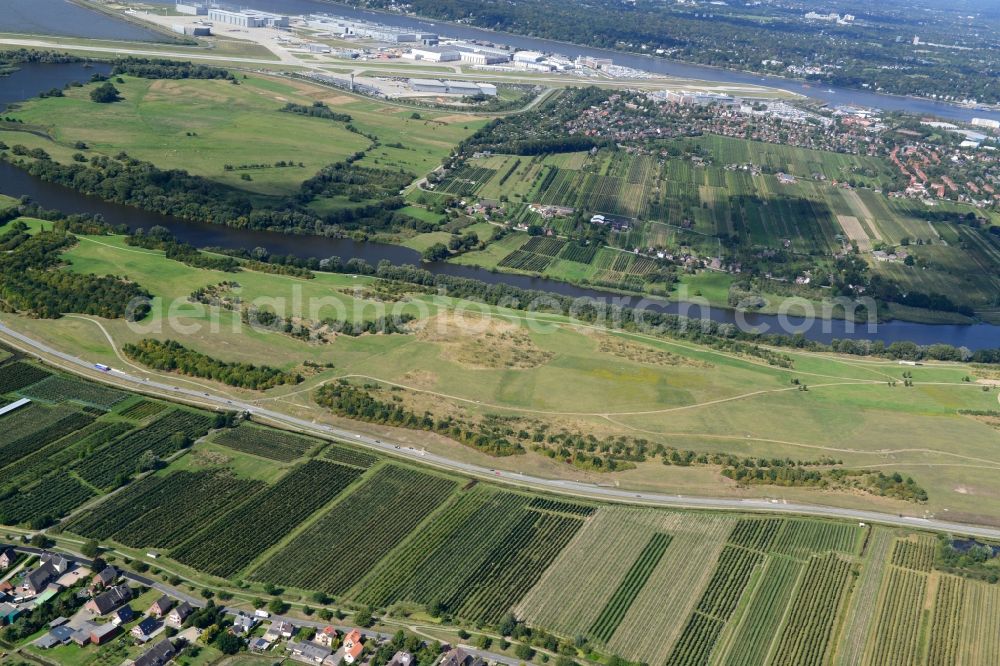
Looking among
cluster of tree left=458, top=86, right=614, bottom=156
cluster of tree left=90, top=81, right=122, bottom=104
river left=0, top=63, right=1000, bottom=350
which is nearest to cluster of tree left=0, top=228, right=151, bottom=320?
river left=0, top=63, right=1000, bottom=350

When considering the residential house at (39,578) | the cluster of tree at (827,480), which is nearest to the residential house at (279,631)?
the residential house at (39,578)

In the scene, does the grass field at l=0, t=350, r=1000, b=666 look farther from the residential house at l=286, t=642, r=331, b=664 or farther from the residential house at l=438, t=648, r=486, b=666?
the residential house at l=286, t=642, r=331, b=664

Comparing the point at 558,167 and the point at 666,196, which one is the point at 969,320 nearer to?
the point at 666,196

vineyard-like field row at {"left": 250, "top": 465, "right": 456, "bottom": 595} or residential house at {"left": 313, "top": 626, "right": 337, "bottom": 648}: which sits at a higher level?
vineyard-like field row at {"left": 250, "top": 465, "right": 456, "bottom": 595}

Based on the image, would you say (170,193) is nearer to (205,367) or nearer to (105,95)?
(105,95)

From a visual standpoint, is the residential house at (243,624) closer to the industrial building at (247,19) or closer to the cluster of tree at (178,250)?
the cluster of tree at (178,250)

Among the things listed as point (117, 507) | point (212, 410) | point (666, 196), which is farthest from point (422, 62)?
point (117, 507)

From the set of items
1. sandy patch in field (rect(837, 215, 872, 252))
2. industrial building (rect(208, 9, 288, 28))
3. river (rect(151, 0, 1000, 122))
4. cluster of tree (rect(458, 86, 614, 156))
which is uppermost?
industrial building (rect(208, 9, 288, 28))
